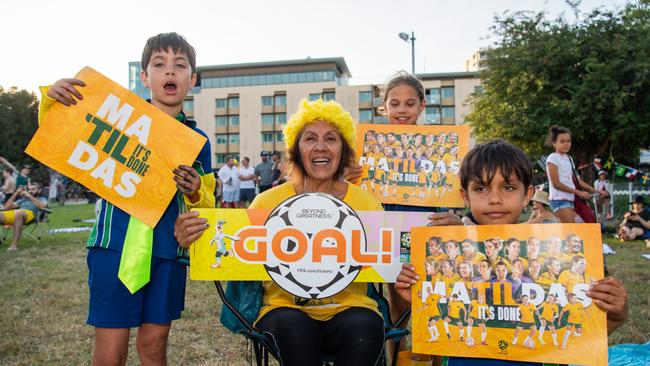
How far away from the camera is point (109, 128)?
6.57 ft

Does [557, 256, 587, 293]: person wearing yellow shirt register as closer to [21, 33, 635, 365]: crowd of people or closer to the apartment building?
[21, 33, 635, 365]: crowd of people

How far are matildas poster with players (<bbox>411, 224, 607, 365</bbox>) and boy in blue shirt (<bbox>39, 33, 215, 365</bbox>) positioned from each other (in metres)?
1.07

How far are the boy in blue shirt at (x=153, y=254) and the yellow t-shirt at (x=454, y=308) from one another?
1137 millimetres

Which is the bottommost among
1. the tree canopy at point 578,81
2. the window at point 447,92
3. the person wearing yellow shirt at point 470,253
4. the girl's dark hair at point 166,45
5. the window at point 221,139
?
the person wearing yellow shirt at point 470,253

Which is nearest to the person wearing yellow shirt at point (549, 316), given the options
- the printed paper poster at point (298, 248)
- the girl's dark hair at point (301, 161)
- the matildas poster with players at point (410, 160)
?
the printed paper poster at point (298, 248)

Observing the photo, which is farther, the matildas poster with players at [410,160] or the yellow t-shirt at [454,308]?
the matildas poster with players at [410,160]

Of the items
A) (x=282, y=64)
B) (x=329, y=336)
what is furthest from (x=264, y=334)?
(x=282, y=64)

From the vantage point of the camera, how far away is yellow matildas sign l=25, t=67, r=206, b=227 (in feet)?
6.46

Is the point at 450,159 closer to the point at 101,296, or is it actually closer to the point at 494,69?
the point at 101,296

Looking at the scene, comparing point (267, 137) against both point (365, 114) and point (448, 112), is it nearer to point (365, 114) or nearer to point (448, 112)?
point (365, 114)

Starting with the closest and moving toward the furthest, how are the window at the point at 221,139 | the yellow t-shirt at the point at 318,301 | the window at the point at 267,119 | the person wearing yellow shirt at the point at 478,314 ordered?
1. the person wearing yellow shirt at the point at 478,314
2. the yellow t-shirt at the point at 318,301
3. the window at the point at 267,119
4. the window at the point at 221,139

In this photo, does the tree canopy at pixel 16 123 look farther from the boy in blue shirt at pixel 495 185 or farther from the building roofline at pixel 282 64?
the boy in blue shirt at pixel 495 185

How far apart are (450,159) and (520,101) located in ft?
46.4

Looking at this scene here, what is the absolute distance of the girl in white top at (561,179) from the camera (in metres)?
5.73
